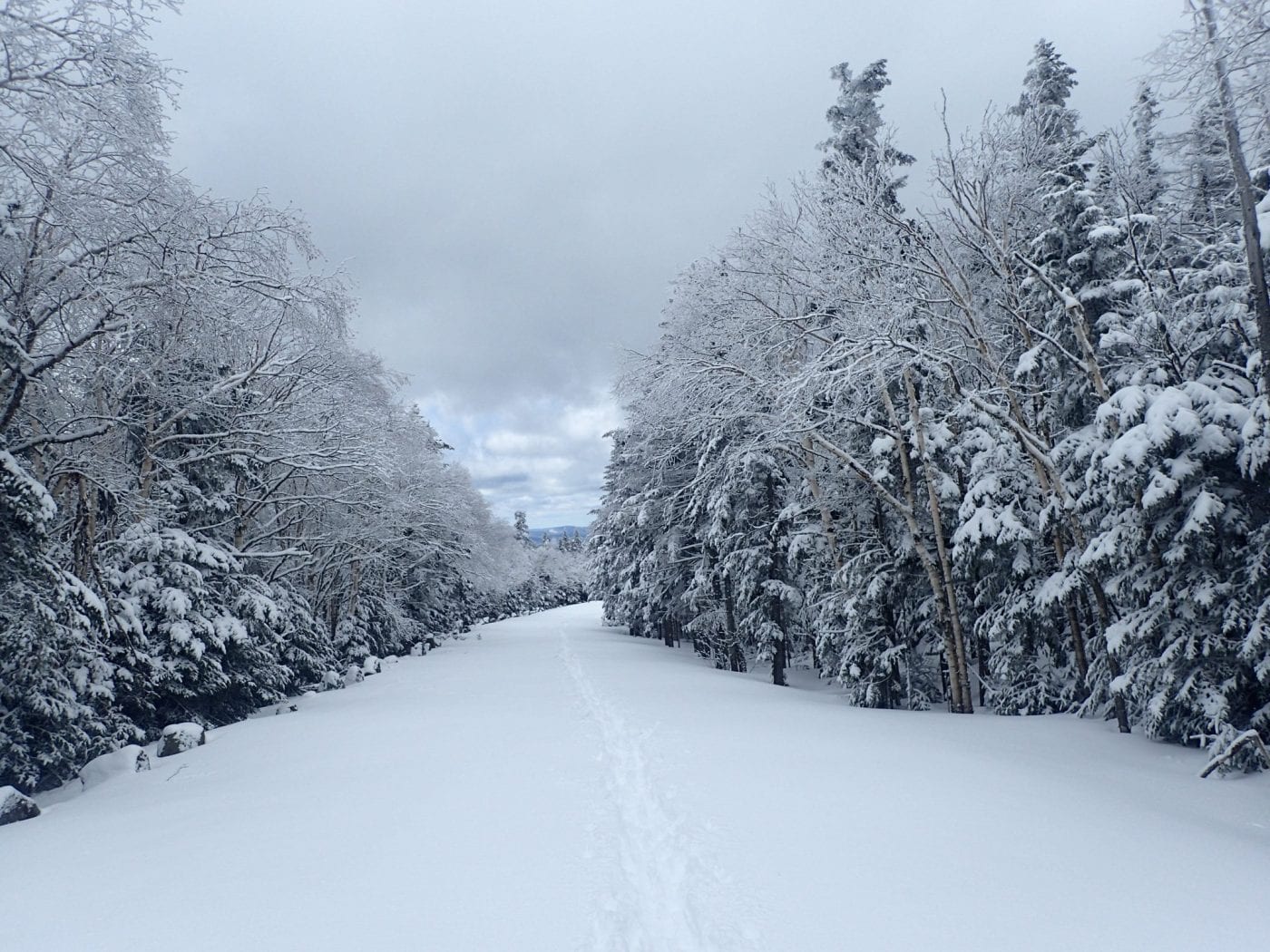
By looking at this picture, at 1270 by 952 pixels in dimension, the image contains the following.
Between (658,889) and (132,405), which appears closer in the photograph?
(658,889)

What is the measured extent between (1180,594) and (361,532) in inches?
778

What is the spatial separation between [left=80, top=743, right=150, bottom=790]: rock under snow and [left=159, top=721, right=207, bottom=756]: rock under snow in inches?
16.3

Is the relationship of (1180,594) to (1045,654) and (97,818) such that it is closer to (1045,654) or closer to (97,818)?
(1045,654)

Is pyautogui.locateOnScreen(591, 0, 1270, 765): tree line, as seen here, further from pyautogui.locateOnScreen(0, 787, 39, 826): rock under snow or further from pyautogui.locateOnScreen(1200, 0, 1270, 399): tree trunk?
pyautogui.locateOnScreen(0, 787, 39, 826): rock under snow

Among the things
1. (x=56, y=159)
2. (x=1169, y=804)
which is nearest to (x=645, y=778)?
(x=1169, y=804)

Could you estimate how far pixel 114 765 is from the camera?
9.03m

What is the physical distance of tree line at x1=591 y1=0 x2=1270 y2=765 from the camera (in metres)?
6.95

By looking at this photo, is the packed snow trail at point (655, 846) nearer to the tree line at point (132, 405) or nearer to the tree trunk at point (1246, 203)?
the tree line at point (132, 405)

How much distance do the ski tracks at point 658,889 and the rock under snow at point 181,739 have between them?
7057mm

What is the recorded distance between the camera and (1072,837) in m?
5.12

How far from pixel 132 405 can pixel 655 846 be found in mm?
11554

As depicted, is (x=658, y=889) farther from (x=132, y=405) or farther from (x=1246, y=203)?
(x=132, y=405)

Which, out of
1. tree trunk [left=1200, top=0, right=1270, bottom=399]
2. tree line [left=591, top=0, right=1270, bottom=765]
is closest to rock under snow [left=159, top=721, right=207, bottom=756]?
tree line [left=591, top=0, right=1270, bottom=765]

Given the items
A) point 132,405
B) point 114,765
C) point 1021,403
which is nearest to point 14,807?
point 114,765
